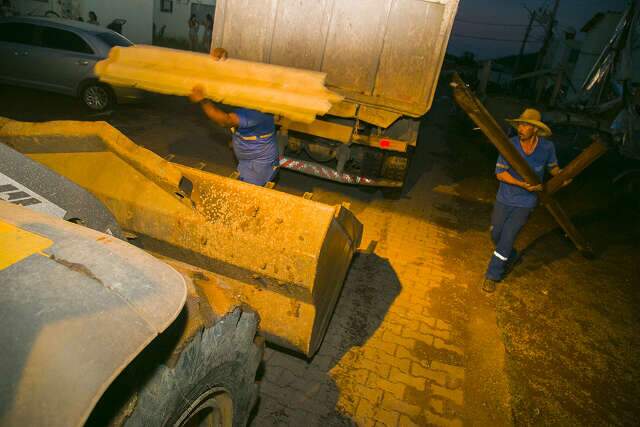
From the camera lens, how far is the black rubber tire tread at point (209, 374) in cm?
129

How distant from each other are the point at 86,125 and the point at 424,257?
4.00 metres

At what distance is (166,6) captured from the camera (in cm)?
2188

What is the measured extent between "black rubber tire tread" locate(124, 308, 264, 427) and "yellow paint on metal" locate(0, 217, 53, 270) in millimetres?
568

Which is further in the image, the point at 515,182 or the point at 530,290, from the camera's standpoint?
the point at 530,290

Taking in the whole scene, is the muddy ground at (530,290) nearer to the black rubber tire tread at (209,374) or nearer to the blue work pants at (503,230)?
the blue work pants at (503,230)

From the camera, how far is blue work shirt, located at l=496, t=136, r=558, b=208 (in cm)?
394

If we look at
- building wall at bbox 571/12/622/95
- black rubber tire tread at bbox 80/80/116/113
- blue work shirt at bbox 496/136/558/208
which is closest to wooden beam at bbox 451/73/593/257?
blue work shirt at bbox 496/136/558/208

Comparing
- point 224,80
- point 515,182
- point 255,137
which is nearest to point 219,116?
point 224,80

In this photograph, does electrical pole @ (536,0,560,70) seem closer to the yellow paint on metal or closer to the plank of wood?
the plank of wood

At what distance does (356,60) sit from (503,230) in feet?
10.4

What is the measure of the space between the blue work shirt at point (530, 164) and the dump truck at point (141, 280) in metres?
1.86

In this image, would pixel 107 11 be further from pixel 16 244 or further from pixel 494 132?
pixel 16 244

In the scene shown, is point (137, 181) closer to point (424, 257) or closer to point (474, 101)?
point (474, 101)

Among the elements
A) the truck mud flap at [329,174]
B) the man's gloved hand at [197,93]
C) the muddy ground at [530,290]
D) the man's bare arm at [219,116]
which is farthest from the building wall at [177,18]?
the man's gloved hand at [197,93]
